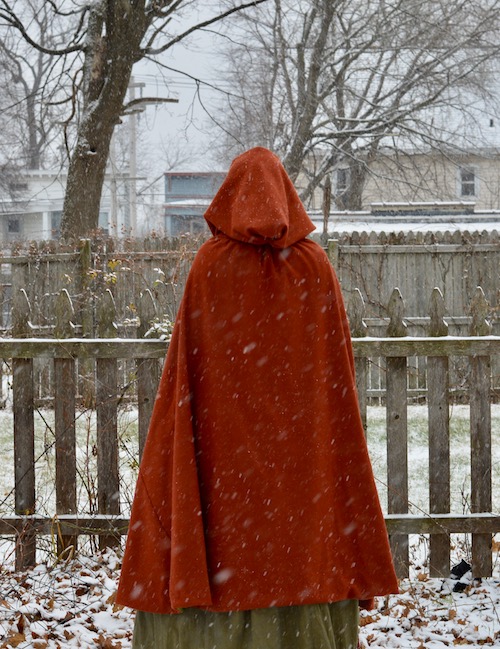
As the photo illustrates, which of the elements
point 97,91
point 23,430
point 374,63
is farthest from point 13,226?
point 23,430

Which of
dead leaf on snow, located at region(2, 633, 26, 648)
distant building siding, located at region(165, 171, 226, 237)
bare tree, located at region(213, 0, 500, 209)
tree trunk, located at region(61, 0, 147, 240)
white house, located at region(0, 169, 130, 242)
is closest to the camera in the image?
dead leaf on snow, located at region(2, 633, 26, 648)

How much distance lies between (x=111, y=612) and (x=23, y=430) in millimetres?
1092

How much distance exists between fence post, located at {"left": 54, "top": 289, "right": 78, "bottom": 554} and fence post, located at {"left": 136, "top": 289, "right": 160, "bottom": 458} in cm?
35

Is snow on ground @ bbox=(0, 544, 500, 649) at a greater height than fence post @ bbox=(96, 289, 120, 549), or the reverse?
fence post @ bbox=(96, 289, 120, 549)

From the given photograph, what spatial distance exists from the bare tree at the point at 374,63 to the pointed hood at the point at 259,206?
16.5 metres

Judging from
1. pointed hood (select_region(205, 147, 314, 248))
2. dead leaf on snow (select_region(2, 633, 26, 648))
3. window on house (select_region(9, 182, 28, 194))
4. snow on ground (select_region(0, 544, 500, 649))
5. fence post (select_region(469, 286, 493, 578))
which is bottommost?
snow on ground (select_region(0, 544, 500, 649))

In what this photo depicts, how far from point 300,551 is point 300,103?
18596 millimetres

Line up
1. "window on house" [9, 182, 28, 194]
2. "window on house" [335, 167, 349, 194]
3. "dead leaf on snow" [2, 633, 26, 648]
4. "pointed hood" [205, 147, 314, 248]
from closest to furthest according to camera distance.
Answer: "pointed hood" [205, 147, 314, 248]
"dead leaf on snow" [2, 633, 26, 648]
"window on house" [335, 167, 349, 194]
"window on house" [9, 182, 28, 194]

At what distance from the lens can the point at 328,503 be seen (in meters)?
2.69

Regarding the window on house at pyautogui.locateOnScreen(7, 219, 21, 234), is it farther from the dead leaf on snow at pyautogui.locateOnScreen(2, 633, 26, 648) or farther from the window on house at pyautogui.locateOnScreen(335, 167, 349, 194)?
the dead leaf on snow at pyautogui.locateOnScreen(2, 633, 26, 648)

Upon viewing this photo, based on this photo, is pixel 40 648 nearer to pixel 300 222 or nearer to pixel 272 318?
pixel 272 318

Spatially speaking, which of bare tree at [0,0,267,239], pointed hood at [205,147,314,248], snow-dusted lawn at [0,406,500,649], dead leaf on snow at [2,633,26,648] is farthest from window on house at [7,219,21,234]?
pointed hood at [205,147,314,248]

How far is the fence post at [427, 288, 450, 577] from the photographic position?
4387mm

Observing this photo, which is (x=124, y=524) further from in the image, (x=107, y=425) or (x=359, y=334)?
(x=359, y=334)
